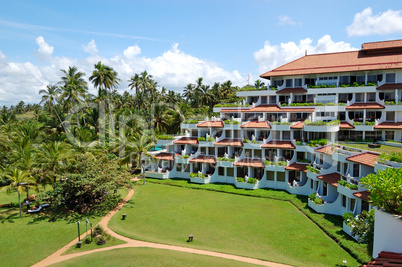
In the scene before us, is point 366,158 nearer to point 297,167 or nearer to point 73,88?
point 297,167

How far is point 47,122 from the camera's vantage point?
2411 inches

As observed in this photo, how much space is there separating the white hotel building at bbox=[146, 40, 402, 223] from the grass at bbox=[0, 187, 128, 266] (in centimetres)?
2091

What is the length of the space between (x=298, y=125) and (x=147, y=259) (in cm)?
2990

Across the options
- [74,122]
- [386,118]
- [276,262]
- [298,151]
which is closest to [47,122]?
[74,122]

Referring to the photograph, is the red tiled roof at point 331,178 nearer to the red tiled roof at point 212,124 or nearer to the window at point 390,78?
the red tiled roof at point 212,124

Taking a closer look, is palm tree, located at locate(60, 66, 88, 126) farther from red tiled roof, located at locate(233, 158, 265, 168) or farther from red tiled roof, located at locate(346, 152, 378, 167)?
red tiled roof, located at locate(346, 152, 378, 167)

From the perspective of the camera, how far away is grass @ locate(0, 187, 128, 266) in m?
22.3

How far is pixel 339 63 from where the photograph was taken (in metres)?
46.6

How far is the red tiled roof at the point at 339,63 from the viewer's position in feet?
141

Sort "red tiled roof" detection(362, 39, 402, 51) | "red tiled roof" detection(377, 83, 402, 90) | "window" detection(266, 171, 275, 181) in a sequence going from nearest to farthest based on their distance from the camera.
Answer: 1. "red tiled roof" detection(377, 83, 402, 90)
2. "window" detection(266, 171, 275, 181)
3. "red tiled roof" detection(362, 39, 402, 51)

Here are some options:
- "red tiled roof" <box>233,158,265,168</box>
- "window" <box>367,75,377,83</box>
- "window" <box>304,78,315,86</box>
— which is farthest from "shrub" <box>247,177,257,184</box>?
"window" <box>367,75,377,83</box>

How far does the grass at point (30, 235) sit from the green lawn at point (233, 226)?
4780 millimetres

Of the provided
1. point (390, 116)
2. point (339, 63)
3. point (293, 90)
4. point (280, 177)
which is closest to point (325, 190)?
point (280, 177)

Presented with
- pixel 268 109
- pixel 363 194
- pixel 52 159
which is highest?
pixel 268 109
